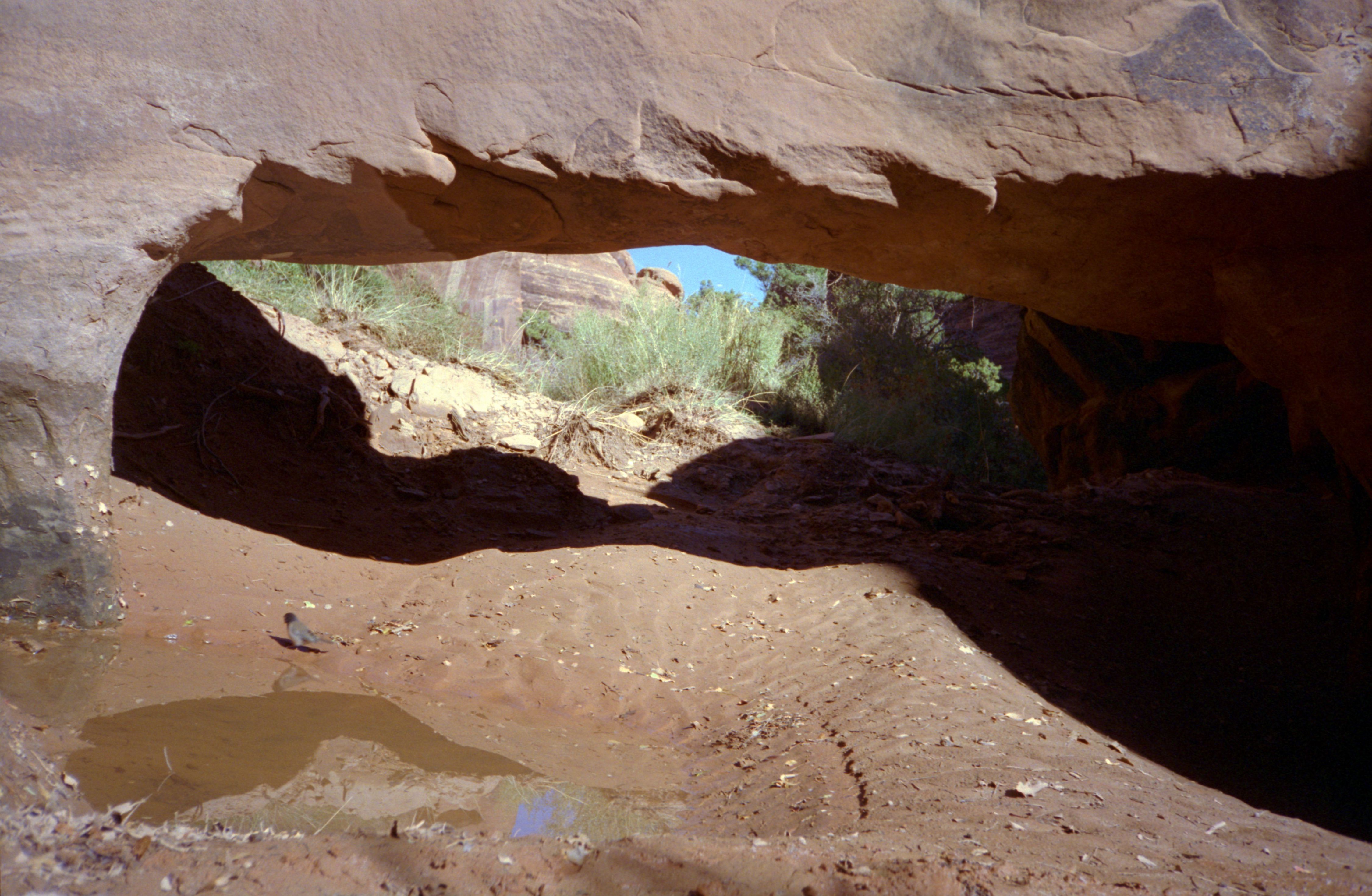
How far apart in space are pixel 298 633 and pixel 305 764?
3.35 feet

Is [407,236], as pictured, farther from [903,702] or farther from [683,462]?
[683,462]

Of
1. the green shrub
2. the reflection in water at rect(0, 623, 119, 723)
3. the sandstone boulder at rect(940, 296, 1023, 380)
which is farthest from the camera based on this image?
the sandstone boulder at rect(940, 296, 1023, 380)

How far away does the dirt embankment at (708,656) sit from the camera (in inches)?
70.5

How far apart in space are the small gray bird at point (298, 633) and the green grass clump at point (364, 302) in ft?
11.8

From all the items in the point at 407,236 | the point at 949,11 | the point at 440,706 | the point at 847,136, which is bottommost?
the point at 440,706

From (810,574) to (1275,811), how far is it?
229 centimetres

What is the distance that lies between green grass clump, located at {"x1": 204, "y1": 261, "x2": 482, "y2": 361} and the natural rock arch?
3.09 m

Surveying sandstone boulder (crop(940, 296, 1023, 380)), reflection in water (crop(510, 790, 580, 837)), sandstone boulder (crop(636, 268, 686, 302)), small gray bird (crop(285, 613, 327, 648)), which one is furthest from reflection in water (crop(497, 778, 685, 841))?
sandstone boulder (crop(636, 268, 686, 302))

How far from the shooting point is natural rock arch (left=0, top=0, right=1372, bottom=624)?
3.05 meters

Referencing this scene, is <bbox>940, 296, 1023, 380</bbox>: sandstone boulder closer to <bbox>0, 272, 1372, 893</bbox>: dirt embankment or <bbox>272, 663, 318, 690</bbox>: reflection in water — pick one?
<bbox>0, 272, 1372, 893</bbox>: dirt embankment

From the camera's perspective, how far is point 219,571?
147 inches

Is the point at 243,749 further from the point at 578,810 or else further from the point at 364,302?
the point at 364,302

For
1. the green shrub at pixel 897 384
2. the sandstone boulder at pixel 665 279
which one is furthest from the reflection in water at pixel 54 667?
the sandstone boulder at pixel 665 279

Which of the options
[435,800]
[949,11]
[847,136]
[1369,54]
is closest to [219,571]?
[435,800]
